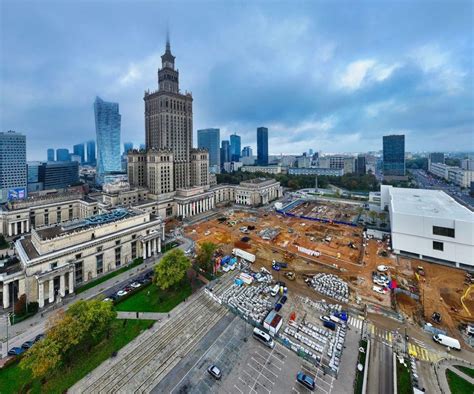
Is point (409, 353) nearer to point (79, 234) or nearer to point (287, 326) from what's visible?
point (287, 326)

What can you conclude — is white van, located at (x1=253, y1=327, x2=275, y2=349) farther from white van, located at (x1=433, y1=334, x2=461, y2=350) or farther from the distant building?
the distant building

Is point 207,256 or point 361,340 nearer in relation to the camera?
point 361,340

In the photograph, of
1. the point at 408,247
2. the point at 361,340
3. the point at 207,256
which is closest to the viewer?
the point at 361,340

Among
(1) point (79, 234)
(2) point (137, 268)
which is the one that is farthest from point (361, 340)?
(1) point (79, 234)

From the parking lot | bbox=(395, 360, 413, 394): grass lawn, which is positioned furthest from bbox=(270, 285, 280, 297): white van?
bbox=(395, 360, 413, 394): grass lawn

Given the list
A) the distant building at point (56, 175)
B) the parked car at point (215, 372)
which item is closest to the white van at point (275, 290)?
the parked car at point (215, 372)

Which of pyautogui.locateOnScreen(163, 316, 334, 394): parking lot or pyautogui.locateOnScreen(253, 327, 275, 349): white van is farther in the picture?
pyautogui.locateOnScreen(253, 327, 275, 349): white van
